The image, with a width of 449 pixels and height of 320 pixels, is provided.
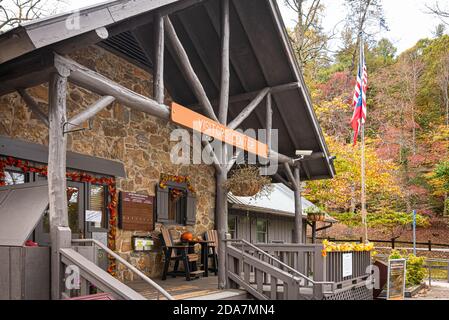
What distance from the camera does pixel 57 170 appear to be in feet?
17.0

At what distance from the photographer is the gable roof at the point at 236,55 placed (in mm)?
6656

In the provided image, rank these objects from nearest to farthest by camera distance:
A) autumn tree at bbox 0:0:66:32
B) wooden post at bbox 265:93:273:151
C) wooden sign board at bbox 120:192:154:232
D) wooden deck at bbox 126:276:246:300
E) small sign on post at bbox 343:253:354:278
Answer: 1. wooden deck at bbox 126:276:246:300
2. small sign on post at bbox 343:253:354:278
3. wooden sign board at bbox 120:192:154:232
4. wooden post at bbox 265:93:273:151
5. autumn tree at bbox 0:0:66:32

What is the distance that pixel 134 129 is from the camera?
31.2 feet

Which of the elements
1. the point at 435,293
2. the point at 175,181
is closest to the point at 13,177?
the point at 175,181

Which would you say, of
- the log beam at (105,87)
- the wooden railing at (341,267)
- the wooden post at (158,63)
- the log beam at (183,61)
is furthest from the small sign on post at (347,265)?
the wooden post at (158,63)

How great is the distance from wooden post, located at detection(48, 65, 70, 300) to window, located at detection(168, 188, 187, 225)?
533 cm

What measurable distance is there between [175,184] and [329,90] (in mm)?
17949

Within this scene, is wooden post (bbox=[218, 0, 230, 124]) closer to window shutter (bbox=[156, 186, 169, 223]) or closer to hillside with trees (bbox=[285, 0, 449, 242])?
window shutter (bbox=[156, 186, 169, 223])

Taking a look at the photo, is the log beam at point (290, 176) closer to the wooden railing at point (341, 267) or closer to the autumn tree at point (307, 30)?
the wooden railing at point (341, 267)

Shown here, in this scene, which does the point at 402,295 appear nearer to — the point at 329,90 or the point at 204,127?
the point at 204,127

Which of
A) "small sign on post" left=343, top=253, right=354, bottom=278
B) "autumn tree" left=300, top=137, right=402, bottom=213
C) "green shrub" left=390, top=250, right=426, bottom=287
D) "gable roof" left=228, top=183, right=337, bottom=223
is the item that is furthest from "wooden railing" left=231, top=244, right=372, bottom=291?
"autumn tree" left=300, top=137, right=402, bottom=213

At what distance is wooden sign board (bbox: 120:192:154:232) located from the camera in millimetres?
9016
